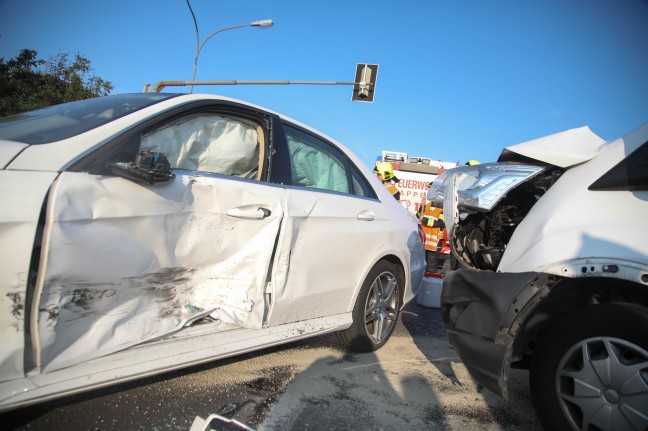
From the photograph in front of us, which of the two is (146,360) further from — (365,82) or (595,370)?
(365,82)

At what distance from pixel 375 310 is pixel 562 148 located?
1.91 meters

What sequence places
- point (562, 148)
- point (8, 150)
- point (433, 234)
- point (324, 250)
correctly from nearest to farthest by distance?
1. point (8, 150)
2. point (562, 148)
3. point (324, 250)
4. point (433, 234)

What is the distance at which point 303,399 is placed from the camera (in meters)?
2.59

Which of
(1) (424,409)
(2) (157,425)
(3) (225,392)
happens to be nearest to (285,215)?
(3) (225,392)

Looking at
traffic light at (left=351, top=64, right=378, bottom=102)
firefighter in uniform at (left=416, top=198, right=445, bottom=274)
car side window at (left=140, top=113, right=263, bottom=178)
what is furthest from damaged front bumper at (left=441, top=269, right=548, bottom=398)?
traffic light at (left=351, top=64, right=378, bottom=102)

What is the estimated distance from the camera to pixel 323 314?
119 inches

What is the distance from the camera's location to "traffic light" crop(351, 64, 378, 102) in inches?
579

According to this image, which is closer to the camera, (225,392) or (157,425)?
(157,425)

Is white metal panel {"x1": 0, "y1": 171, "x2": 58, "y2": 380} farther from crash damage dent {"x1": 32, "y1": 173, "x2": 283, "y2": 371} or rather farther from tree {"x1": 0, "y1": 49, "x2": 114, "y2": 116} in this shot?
tree {"x1": 0, "y1": 49, "x2": 114, "y2": 116}

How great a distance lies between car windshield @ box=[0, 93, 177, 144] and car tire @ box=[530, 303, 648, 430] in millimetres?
2520

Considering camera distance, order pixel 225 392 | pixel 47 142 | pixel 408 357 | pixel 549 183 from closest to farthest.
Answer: pixel 47 142 → pixel 225 392 → pixel 549 183 → pixel 408 357

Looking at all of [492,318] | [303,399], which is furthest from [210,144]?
[492,318]

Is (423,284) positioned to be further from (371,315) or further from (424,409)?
(424,409)

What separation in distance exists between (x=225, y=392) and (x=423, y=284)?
136 inches
